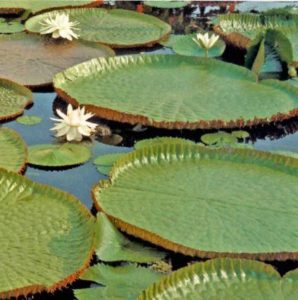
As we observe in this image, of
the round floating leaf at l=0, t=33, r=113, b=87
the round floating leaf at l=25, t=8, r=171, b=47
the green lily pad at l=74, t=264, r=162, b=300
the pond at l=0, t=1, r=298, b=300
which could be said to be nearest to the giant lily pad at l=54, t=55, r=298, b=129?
the pond at l=0, t=1, r=298, b=300

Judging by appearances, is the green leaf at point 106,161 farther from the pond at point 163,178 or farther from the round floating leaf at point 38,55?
the round floating leaf at point 38,55

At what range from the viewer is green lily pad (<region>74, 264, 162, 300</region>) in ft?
6.59

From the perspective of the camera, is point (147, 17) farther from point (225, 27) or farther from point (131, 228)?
point (131, 228)

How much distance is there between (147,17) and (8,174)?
7.66 ft

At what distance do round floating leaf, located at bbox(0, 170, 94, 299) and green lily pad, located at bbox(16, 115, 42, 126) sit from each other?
70 cm

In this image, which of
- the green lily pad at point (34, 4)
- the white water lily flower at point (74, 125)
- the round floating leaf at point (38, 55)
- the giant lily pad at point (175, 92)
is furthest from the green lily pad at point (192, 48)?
the white water lily flower at point (74, 125)

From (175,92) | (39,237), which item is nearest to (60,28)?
(175,92)

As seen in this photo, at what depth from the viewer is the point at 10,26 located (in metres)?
4.42

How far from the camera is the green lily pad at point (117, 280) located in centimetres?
201

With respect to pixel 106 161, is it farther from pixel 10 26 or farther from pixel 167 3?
pixel 167 3

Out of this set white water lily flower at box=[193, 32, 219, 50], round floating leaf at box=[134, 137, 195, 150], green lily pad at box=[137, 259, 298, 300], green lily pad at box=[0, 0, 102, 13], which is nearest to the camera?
green lily pad at box=[137, 259, 298, 300]

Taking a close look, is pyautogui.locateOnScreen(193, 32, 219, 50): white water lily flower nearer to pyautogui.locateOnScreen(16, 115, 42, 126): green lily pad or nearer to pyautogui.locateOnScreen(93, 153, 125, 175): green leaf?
pyautogui.locateOnScreen(16, 115, 42, 126): green lily pad

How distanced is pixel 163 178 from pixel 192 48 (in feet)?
5.69

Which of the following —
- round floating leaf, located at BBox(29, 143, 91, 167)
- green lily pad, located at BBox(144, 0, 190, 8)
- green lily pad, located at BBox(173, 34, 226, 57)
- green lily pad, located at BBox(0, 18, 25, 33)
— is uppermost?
green lily pad, located at BBox(144, 0, 190, 8)
